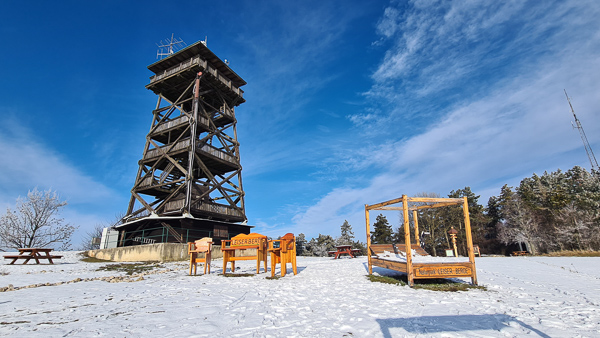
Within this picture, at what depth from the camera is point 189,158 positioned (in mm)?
23219

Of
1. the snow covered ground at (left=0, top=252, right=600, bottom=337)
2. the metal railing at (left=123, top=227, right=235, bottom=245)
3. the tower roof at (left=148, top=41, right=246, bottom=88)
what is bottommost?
the snow covered ground at (left=0, top=252, right=600, bottom=337)

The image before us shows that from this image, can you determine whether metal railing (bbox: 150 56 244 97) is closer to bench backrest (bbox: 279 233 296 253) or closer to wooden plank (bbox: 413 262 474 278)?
bench backrest (bbox: 279 233 296 253)

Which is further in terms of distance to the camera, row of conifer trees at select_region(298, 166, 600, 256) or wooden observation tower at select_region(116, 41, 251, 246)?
row of conifer trees at select_region(298, 166, 600, 256)

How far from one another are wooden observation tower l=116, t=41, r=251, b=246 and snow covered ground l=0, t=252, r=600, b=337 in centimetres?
1566

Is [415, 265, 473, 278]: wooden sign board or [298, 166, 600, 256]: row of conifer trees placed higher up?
[298, 166, 600, 256]: row of conifer trees

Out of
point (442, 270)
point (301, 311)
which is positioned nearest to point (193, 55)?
point (442, 270)

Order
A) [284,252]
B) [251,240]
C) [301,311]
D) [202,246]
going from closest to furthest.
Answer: [301,311] → [284,252] → [251,240] → [202,246]

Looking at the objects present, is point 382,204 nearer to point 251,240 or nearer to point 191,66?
point 251,240

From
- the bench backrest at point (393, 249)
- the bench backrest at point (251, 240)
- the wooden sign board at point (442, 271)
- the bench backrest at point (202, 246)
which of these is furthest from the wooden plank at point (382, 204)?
the bench backrest at point (202, 246)

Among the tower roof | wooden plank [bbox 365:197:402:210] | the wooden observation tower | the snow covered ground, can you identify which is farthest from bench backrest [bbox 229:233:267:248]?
the tower roof

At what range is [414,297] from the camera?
19.6 ft

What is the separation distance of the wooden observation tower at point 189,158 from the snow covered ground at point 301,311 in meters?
15.7

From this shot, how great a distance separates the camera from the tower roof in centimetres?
2698

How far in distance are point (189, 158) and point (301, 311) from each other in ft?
68.3
